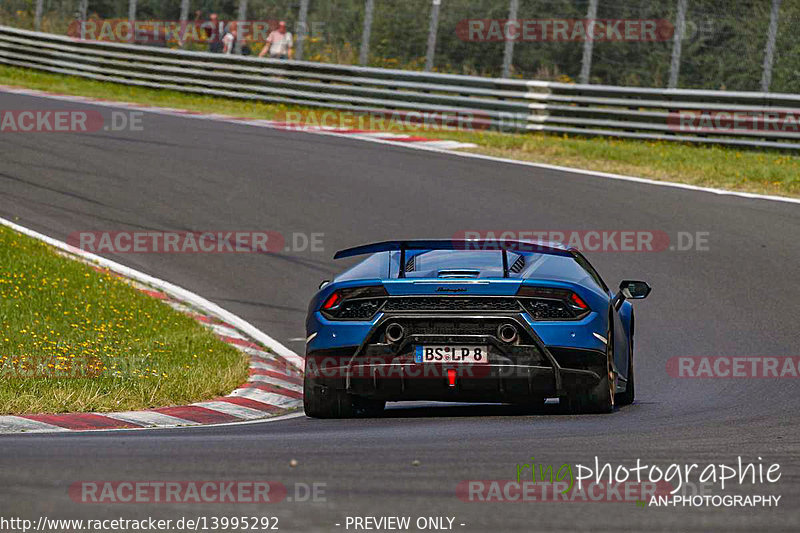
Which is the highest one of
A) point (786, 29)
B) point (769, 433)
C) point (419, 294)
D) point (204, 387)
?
point (786, 29)

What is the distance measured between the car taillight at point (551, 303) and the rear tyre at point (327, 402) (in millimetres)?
1313

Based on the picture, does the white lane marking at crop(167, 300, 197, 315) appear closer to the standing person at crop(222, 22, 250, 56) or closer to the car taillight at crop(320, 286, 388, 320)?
the car taillight at crop(320, 286, 388, 320)

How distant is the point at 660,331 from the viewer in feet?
37.4

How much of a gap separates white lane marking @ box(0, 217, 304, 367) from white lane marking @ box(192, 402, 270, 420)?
1707 millimetres

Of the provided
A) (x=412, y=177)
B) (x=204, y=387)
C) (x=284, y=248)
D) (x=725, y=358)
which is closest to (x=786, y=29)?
(x=412, y=177)

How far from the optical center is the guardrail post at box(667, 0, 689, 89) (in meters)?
20.7

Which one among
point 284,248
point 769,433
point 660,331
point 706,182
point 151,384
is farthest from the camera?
point 706,182

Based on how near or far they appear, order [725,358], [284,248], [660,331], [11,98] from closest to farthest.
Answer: [725,358] → [660,331] → [284,248] → [11,98]

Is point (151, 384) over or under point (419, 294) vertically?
under

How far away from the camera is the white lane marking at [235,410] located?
8500 millimetres

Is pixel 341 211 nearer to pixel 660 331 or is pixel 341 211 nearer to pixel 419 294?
pixel 660 331

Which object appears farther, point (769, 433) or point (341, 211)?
point (341, 211)

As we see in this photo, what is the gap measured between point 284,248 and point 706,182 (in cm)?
679

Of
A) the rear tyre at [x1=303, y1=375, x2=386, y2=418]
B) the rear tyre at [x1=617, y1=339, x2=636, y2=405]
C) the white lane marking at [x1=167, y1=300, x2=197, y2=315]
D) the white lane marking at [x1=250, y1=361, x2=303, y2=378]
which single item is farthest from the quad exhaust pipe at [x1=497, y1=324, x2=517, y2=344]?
the white lane marking at [x1=167, y1=300, x2=197, y2=315]
